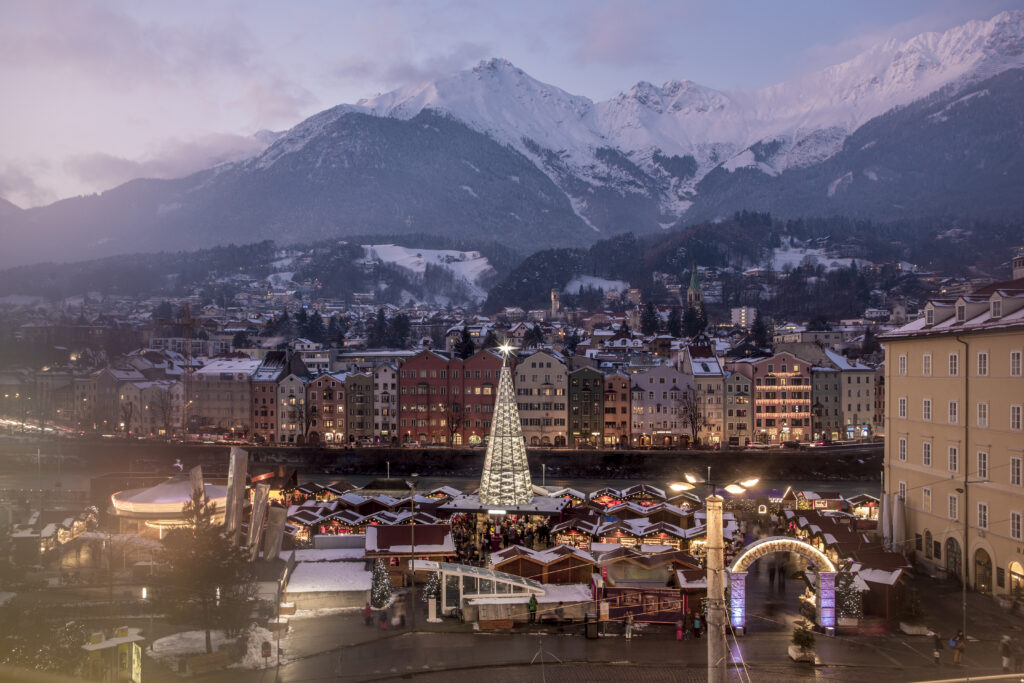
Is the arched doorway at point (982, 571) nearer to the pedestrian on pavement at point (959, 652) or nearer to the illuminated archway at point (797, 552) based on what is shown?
the illuminated archway at point (797, 552)

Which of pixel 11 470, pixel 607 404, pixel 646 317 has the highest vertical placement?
pixel 646 317

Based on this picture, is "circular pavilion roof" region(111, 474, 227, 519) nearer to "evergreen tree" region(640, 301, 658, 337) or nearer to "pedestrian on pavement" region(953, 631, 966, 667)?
"pedestrian on pavement" region(953, 631, 966, 667)

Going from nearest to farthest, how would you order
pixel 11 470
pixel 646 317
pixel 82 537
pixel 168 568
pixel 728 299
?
pixel 168 568
pixel 82 537
pixel 11 470
pixel 646 317
pixel 728 299

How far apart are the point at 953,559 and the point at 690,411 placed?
129 ft

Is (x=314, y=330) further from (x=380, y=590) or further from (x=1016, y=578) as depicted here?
(x=1016, y=578)

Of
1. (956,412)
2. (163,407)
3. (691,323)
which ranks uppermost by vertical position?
(691,323)

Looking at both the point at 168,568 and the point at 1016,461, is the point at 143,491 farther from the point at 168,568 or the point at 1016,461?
the point at 1016,461

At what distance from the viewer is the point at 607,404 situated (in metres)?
65.8

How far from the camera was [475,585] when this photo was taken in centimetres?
2169

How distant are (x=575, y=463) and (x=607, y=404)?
26.2ft

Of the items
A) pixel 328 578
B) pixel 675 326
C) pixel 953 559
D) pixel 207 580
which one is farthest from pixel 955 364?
pixel 675 326

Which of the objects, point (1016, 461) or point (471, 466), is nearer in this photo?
point (1016, 461)

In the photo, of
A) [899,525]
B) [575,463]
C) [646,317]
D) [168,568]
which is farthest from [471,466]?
[646,317]

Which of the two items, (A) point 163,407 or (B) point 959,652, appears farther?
(A) point 163,407
